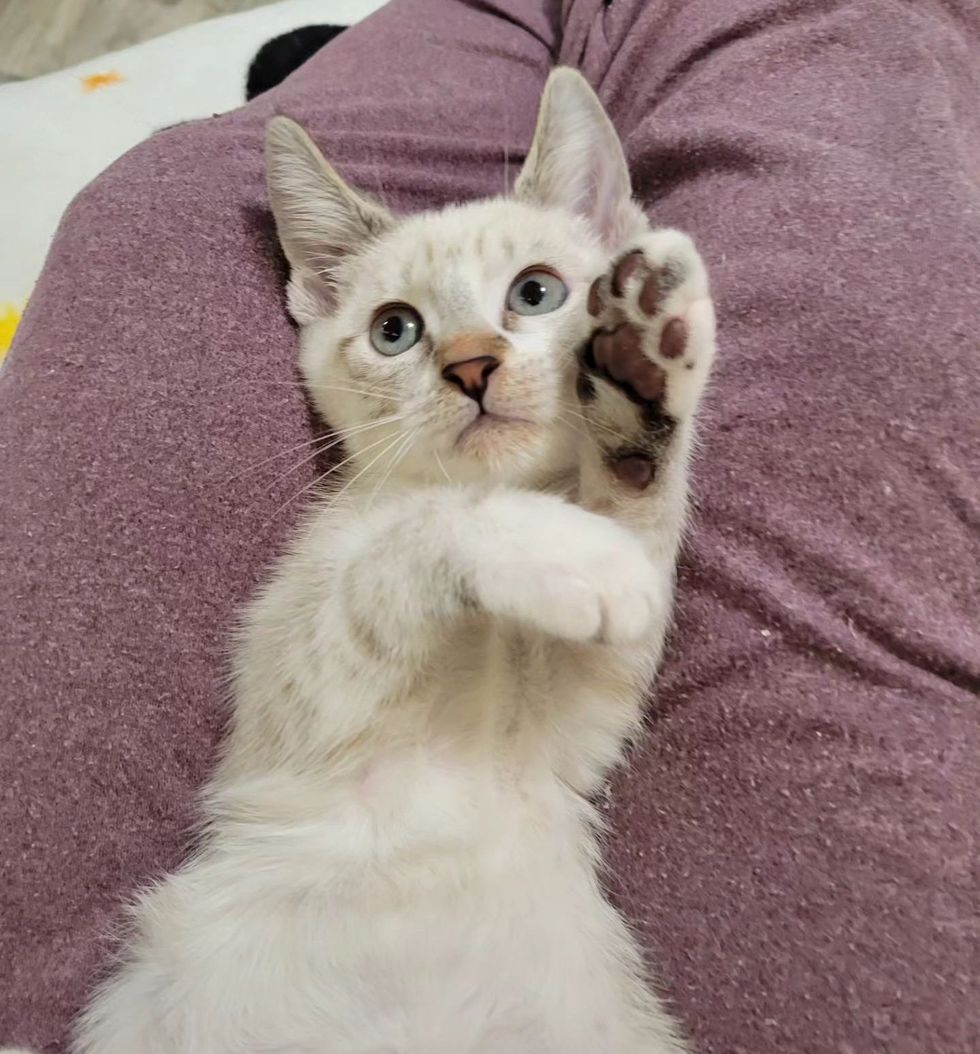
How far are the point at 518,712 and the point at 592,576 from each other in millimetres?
280

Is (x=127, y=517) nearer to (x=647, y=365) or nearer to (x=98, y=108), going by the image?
(x=647, y=365)

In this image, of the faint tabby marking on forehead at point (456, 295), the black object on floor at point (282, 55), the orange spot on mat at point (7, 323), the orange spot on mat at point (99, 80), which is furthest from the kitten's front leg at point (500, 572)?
the orange spot on mat at point (99, 80)

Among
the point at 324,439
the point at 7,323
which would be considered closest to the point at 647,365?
the point at 324,439

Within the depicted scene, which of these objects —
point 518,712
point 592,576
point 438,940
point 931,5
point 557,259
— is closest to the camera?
point 592,576

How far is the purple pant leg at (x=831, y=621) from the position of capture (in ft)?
3.04

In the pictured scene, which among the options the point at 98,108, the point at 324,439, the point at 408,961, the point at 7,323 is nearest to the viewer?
the point at 408,961

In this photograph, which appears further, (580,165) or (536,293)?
(580,165)

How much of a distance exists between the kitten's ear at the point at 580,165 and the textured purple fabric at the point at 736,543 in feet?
0.34

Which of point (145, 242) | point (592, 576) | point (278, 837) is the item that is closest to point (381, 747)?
point (278, 837)

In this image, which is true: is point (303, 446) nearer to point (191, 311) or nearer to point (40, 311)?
point (191, 311)

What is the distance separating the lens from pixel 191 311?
1.30 meters

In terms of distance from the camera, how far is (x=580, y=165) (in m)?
1.40

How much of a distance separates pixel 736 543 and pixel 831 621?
0.48 feet

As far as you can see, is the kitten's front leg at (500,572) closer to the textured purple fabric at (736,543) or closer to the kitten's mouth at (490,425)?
the kitten's mouth at (490,425)
